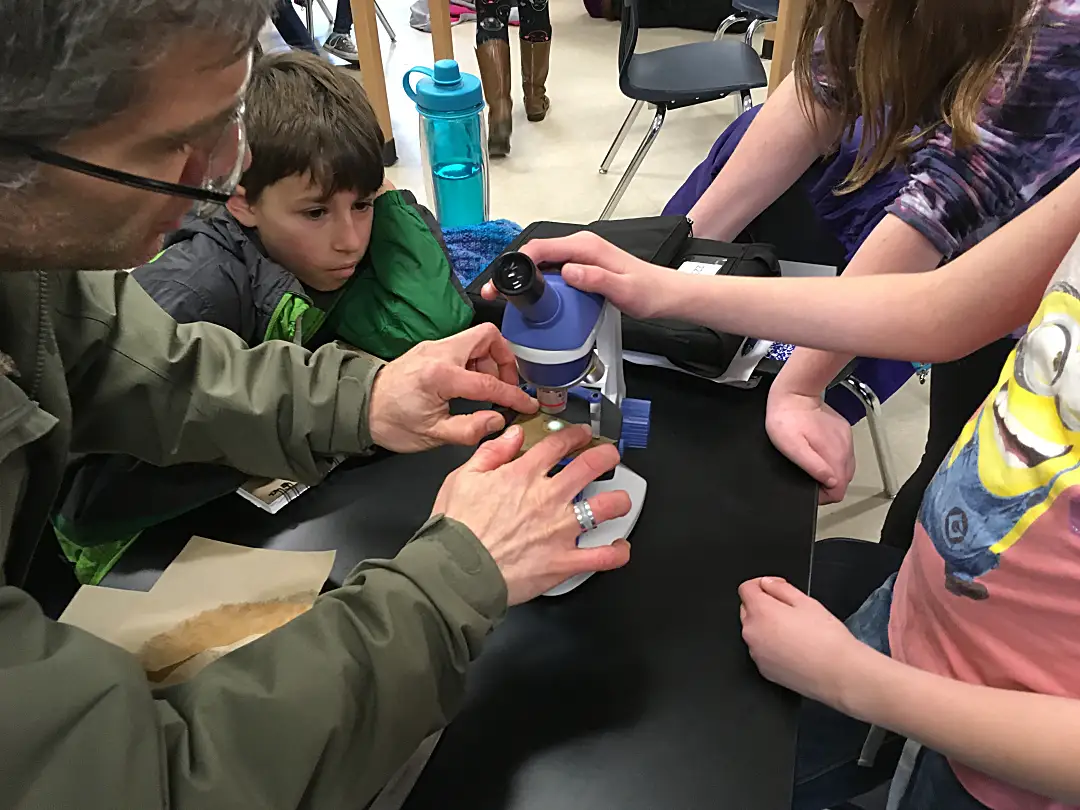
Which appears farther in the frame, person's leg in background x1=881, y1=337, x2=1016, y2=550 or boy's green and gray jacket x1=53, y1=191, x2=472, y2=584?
person's leg in background x1=881, y1=337, x2=1016, y2=550

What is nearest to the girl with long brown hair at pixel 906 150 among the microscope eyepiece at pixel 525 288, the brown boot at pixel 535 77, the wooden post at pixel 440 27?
the microscope eyepiece at pixel 525 288

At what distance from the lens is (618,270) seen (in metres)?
0.90

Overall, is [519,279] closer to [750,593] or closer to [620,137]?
[750,593]

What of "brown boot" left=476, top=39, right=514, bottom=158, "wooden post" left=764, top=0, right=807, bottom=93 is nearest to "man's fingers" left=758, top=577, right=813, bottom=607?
"wooden post" left=764, top=0, right=807, bottom=93

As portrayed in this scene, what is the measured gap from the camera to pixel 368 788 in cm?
59

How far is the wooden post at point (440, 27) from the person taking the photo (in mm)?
2531

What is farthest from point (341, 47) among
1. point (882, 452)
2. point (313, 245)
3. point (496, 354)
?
→ point (496, 354)

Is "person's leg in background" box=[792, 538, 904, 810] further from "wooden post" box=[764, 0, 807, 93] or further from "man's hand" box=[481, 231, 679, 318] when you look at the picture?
"wooden post" box=[764, 0, 807, 93]

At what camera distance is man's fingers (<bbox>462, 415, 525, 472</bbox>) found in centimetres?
75

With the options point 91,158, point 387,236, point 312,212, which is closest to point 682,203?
point 387,236

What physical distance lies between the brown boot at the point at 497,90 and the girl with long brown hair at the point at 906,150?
1828 millimetres

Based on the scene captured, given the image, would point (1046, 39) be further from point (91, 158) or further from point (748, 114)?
point (91, 158)

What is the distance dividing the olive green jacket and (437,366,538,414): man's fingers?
0.10 meters

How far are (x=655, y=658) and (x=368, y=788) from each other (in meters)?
0.26
